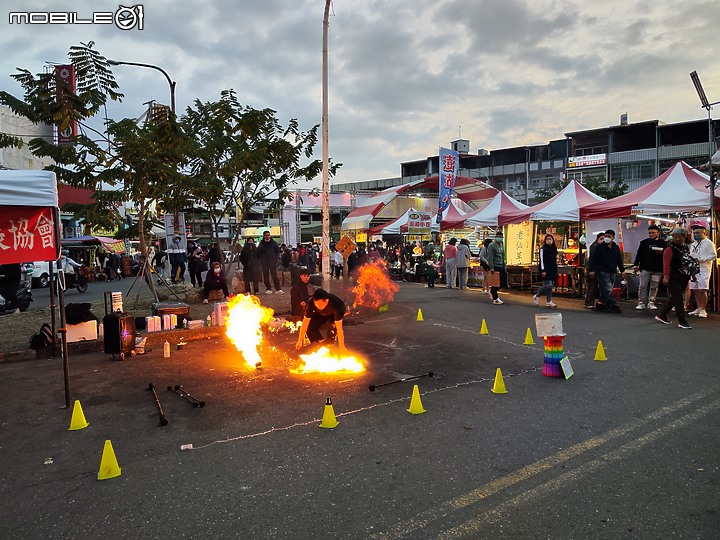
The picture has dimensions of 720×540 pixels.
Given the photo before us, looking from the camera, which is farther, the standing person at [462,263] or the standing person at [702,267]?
the standing person at [462,263]

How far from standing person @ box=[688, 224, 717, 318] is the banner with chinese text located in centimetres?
1141

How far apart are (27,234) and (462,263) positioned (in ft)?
48.5

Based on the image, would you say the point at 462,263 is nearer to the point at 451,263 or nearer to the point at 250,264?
the point at 451,263

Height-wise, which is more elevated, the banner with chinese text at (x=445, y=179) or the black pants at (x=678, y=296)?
the banner with chinese text at (x=445, y=179)

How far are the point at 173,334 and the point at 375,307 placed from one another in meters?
5.35

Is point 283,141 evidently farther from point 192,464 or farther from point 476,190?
point 476,190

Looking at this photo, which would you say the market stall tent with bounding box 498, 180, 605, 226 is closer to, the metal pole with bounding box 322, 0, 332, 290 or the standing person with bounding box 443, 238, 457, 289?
the standing person with bounding box 443, 238, 457, 289

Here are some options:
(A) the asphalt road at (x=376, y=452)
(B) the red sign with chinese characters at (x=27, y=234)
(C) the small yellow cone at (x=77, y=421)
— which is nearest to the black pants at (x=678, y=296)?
(A) the asphalt road at (x=376, y=452)

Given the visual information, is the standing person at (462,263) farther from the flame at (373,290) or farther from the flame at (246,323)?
the flame at (246,323)

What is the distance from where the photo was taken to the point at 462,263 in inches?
706

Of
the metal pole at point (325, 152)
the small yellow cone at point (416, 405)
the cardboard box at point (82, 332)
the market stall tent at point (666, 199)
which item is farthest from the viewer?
the metal pole at point (325, 152)

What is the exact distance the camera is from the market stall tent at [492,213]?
1778cm

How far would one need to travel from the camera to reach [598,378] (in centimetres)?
602

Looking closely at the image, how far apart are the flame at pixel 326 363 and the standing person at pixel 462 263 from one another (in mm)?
11283
